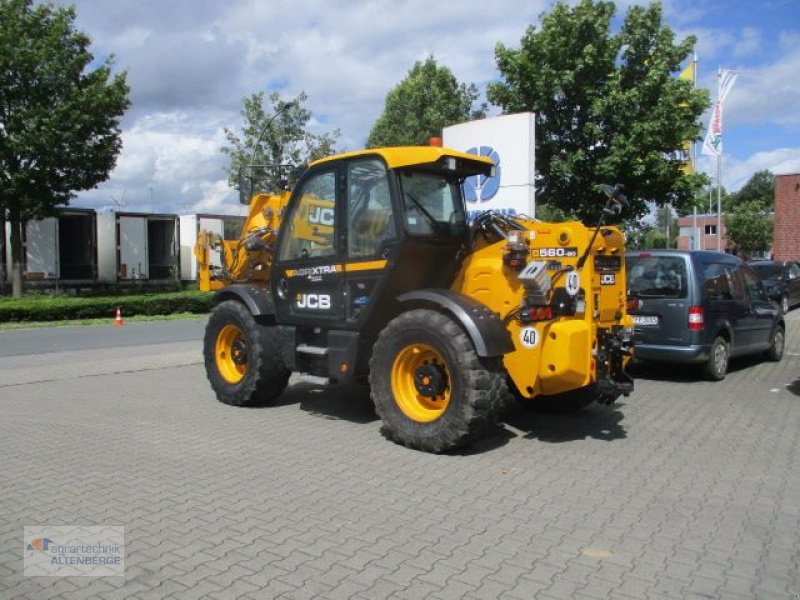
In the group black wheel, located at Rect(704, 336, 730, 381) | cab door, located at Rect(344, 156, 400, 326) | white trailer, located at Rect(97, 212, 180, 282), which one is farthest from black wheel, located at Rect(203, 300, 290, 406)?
white trailer, located at Rect(97, 212, 180, 282)

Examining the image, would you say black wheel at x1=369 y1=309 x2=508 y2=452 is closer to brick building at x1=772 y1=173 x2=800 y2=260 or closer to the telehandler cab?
the telehandler cab

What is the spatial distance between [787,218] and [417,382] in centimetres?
3357

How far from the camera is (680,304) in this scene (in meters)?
9.24

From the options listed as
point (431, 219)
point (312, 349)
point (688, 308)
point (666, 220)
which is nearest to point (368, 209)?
point (431, 219)

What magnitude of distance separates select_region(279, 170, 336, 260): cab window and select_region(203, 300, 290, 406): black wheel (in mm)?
891

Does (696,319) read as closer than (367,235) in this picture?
No

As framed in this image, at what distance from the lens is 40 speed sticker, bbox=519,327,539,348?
596cm

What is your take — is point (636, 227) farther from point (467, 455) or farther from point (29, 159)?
point (29, 159)

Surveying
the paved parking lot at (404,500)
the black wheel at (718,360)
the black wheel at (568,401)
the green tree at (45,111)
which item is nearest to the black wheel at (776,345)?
the black wheel at (718,360)

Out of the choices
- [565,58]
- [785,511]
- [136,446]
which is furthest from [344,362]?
[565,58]

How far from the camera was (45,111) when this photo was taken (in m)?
22.7

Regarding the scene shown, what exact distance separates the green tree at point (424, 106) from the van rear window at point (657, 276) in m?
20.1

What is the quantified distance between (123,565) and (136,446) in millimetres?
2640

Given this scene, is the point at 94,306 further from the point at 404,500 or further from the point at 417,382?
the point at 404,500
